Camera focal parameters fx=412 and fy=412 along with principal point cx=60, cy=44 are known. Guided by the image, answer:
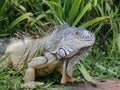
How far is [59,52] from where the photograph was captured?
16.4 feet

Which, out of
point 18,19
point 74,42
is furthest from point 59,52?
point 18,19

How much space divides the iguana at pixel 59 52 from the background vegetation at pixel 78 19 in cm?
98

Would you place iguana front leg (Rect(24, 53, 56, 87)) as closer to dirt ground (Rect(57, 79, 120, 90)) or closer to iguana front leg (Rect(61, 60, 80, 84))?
iguana front leg (Rect(61, 60, 80, 84))

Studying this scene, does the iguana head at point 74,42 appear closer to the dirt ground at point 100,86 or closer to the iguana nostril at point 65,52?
the iguana nostril at point 65,52

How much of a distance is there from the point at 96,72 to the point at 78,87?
889 millimetres

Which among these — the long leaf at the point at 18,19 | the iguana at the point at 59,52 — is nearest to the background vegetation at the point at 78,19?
the long leaf at the point at 18,19

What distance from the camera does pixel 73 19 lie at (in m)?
6.75

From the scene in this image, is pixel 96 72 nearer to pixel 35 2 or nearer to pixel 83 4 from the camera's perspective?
pixel 83 4

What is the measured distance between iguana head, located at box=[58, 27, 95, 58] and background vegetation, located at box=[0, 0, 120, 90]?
1.13 meters

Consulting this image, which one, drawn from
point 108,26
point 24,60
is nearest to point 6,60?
point 24,60

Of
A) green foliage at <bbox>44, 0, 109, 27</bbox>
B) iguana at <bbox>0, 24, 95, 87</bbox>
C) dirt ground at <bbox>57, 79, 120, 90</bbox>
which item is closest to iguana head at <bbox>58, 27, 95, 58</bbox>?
iguana at <bbox>0, 24, 95, 87</bbox>

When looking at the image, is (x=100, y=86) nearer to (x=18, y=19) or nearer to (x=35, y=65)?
(x=35, y=65)

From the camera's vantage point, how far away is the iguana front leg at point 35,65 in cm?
493

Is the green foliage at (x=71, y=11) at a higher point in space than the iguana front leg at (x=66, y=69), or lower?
higher
